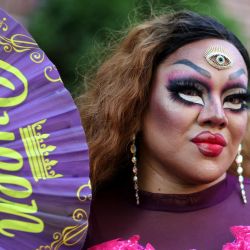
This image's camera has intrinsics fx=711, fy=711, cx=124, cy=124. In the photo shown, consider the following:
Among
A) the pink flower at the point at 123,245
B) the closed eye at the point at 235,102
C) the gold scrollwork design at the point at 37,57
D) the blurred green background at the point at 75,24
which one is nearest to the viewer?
the gold scrollwork design at the point at 37,57

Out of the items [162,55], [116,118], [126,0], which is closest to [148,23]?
[162,55]

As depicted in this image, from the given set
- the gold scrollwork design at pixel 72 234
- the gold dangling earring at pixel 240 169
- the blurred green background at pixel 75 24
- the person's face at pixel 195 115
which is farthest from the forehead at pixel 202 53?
the blurred green background at pixel 75 24

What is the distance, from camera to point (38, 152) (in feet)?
6.05

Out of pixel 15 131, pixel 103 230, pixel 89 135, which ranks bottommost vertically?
pixel 103 230

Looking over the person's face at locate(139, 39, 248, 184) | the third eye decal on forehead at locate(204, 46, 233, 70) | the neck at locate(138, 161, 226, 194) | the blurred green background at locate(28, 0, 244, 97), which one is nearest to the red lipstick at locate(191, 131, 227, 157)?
the person's face at locate(139, 39, 248, 184)

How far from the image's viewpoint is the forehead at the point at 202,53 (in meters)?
2.11

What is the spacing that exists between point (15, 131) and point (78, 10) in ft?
7.84

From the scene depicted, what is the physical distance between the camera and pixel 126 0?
3965 millimetres

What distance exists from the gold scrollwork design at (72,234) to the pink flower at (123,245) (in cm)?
20

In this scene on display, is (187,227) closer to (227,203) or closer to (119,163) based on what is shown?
(227,203)

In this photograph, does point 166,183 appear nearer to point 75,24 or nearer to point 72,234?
point 72,234

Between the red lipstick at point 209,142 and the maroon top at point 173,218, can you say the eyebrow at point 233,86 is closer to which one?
the red lipstick at point 209,142

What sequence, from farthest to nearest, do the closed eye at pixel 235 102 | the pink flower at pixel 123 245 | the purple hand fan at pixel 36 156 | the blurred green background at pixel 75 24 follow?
the blurred green background at pixel 75 24 → the closed eye at pixel 235 102 → the pink flower at pixel 123 245 → the purple hand fan at pixel 36 156

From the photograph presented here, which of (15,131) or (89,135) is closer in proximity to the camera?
(15,131)
